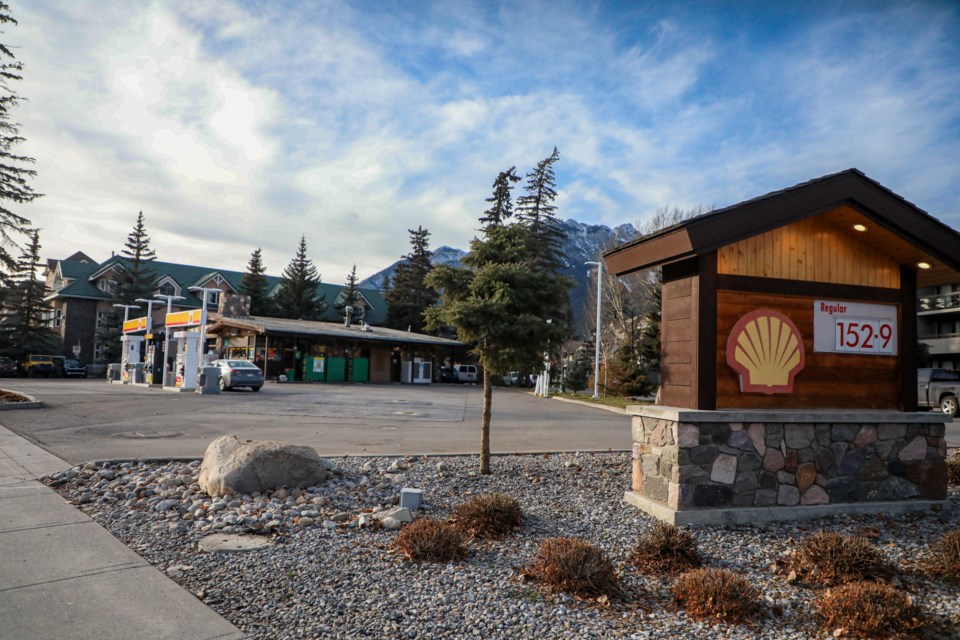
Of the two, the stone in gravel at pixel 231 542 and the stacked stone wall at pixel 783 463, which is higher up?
the stacked stone wall at pixel 783 463

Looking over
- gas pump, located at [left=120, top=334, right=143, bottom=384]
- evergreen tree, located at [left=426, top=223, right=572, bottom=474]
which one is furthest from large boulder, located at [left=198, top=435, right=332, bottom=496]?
gas pump, located at [left=120, top=334, right=143, bottom=384]

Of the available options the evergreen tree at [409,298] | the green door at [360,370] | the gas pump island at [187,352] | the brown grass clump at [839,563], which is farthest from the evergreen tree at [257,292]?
the brown grass clump at [839,563]

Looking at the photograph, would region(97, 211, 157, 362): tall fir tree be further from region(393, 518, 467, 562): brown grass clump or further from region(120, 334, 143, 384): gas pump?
region(393, 518, 467, 562): brown grass clump

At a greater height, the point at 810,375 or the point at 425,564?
the point at 810,375

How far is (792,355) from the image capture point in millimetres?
7270

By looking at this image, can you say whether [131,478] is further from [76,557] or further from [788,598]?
[788,598]

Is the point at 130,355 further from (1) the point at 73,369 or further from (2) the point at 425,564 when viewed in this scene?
(2) the point at 425,564

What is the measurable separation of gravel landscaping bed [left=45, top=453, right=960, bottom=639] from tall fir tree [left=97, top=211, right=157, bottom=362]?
4863 centimetres

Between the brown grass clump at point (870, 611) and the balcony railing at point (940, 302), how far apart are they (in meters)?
45.2

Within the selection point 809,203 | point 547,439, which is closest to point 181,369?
point 547,439

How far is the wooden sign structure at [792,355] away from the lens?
666 cm

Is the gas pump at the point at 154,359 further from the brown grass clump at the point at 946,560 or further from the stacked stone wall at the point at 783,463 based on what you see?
the brown grass clump at the point at 946,560

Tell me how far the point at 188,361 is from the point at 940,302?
149 ft

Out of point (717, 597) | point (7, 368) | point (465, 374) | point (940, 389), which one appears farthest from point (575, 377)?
point (7, 368)
